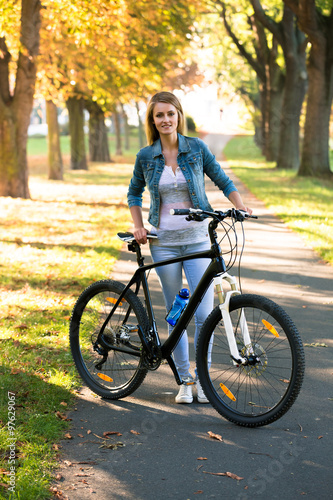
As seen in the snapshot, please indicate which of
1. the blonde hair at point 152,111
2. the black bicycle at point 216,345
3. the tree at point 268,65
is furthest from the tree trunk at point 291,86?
the black bicycle at point 216,345

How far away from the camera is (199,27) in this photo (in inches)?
1576

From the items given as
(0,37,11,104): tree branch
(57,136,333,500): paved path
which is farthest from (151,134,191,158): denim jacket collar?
(0,37,11,104): tree branch

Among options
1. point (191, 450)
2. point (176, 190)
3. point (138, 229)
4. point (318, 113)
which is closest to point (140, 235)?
point (138, 229)

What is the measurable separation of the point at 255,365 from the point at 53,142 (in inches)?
889

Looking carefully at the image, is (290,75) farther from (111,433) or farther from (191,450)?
(191,450)

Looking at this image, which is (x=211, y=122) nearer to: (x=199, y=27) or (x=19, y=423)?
(x=199, y=27)

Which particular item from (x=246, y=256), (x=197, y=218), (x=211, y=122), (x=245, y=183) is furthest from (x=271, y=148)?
(x=211, y=122)

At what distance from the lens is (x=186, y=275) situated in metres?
4.69

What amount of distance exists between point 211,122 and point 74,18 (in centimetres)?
9329

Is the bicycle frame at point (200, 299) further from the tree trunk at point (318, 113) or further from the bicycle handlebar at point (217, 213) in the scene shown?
the tree trunk at point (318, 113)

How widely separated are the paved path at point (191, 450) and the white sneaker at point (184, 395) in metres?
0.05

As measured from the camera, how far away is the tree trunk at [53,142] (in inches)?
1014

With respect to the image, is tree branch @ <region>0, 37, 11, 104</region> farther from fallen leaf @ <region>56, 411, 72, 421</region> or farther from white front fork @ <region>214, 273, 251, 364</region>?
white front fork @ <region>214, 273, 251, 364</region>

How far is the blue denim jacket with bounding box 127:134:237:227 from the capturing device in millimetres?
4535
